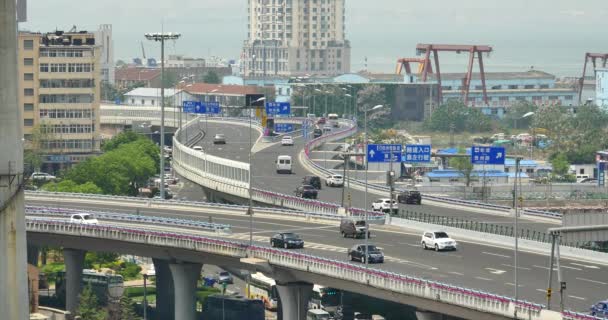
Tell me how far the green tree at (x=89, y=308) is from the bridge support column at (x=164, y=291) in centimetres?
648

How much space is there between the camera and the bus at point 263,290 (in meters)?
119

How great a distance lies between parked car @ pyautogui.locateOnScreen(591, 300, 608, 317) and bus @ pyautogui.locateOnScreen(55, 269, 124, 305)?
46662 millimetres

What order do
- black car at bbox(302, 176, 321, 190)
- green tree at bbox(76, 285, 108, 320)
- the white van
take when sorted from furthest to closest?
the white van, black car at bbox(302, 176, 321, 190), green tree at bbox(76, 285, 108, 320)

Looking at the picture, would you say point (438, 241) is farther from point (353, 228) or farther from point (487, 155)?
point (487, 155)

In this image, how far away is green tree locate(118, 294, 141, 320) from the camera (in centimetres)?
10600

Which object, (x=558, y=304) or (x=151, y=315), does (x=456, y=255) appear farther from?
(x=151, y=315)

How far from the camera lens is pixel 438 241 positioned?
100 metres

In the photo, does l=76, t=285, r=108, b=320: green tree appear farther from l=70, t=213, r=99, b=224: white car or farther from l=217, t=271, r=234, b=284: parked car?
l=217, t=271, r=234, b=284: parked car

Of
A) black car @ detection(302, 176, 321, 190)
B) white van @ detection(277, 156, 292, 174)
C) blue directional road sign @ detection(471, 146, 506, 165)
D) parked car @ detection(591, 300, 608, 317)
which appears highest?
parked car @ detection(591, 300, 608, 317)

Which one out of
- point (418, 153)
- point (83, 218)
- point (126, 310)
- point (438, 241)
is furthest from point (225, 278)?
point (418, 153)

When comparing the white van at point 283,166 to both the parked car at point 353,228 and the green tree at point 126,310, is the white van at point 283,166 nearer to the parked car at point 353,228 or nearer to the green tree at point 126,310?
the green tree at point 126,310

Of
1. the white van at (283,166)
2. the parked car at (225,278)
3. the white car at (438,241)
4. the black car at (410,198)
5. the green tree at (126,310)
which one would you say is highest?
the white car at (438,241)

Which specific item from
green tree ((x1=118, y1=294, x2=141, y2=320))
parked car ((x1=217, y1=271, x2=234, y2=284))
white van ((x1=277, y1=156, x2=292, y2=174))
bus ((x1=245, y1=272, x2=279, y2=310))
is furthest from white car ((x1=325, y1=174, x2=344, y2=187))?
green tree ((x1=118, y1=294, x2=141, y2=320))

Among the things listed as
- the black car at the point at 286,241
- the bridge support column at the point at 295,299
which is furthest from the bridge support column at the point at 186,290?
the bridge support column at the point at 295,299
